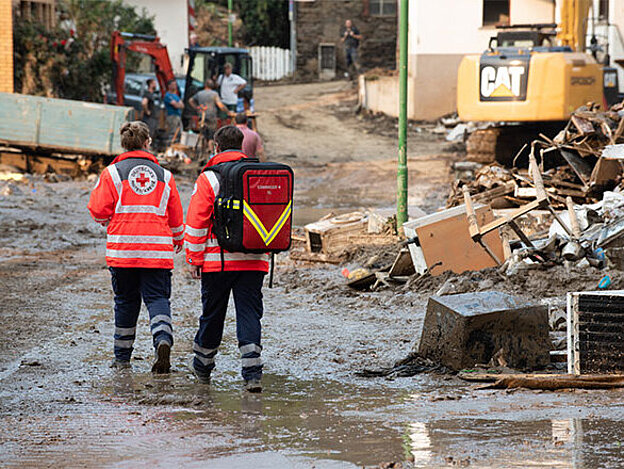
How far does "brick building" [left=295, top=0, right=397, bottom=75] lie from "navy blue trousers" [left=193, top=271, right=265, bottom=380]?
32.9 m

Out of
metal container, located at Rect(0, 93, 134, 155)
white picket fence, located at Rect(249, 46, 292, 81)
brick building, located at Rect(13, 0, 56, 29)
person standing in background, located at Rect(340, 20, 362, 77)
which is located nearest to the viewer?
metal container, located at Rect(0, 93, 134, 155)

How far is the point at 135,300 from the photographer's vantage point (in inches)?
284

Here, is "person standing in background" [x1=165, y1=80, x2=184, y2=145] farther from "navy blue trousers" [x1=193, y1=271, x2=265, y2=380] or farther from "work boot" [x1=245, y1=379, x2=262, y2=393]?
"work boot" [x1=245, y1=379, x2=262, y2=393]

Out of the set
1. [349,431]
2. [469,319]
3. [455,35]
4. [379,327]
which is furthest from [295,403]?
[455,35]

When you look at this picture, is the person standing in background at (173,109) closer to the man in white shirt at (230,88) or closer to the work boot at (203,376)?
the man in white shirt at (230,88)

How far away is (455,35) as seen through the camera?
87.2ft

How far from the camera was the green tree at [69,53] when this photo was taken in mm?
24844

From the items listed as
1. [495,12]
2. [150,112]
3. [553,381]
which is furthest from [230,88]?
[553,381]

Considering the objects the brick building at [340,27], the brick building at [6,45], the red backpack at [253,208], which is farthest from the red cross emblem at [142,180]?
the brick building at [340,27]

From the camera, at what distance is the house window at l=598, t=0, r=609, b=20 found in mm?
25120

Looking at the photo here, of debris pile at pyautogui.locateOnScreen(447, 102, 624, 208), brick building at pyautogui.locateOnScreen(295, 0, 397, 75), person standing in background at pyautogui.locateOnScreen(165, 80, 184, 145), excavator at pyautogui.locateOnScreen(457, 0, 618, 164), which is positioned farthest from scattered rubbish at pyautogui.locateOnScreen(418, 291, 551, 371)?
brick building at pyautogui.locateOnScreen(295, 0, 397, 75)

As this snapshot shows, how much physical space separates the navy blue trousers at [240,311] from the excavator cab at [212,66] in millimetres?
17236

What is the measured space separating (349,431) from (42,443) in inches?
61.9

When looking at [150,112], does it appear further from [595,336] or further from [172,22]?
[595,336]
